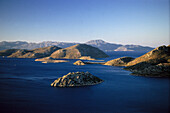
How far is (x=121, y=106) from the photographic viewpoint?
43531 mm

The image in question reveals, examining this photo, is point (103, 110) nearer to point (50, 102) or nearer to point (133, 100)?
point (133, 100)

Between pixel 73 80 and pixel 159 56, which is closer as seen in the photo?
pixel 73 80

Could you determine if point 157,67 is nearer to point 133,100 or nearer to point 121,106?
point 133,100

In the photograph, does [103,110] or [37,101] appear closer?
[103,110]

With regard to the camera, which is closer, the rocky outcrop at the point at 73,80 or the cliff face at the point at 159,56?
the rocky outcrop at the point at 73,80

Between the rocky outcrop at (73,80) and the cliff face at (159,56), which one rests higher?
the cliff face at (159,56)

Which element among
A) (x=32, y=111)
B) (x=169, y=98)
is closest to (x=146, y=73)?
(x=169, y=98)

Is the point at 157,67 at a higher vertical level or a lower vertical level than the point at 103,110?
higher

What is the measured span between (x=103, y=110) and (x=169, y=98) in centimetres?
2546

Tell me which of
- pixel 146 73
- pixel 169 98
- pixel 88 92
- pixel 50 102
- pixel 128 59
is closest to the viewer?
pixel 50 102

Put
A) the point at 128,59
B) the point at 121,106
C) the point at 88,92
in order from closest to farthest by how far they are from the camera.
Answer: the point at 121,106 < the point at 88,92 < the point at 128,59

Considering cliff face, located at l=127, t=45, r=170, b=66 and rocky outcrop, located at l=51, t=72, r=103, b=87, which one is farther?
cliff face, located at l=127, t=45, r=170, b=66

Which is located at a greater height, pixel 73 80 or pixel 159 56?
pixel 159 56

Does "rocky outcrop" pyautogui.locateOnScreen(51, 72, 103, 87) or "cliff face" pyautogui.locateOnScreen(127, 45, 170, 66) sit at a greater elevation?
"cliff face" pyautogui.locateOnScreen(127, 45, 170, 66)
